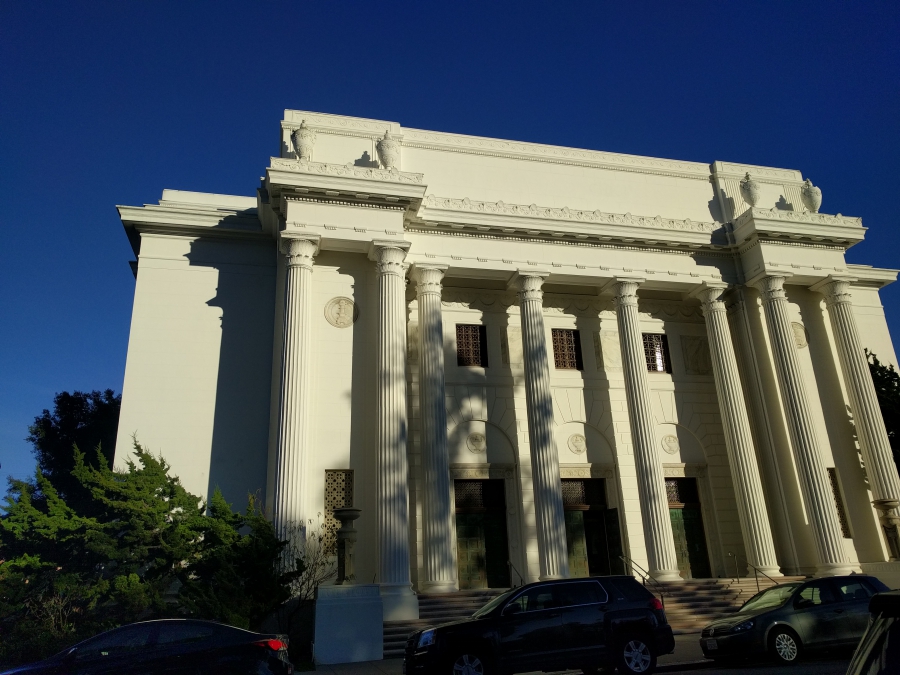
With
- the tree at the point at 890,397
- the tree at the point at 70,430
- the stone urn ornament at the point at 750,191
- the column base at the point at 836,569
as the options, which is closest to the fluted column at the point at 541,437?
the column base at the point at 836,569

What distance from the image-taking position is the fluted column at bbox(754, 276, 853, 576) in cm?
1890

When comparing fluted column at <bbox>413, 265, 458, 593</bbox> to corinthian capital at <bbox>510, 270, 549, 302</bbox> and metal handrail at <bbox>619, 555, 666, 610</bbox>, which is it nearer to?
corinthian capital at <bbox>510, 270, 549, 302</bbox>

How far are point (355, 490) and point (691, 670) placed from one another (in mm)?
9751

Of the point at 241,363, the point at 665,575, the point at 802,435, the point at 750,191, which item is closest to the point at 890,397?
the point at 802,435

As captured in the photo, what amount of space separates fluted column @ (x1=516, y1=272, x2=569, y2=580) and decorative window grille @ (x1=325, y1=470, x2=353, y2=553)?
5.08m

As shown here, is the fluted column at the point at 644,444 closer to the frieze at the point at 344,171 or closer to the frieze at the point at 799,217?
the frieze at the point at 799,217

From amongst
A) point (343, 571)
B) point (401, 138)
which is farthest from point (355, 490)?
point (401, 138)

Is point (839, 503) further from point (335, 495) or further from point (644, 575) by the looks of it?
point (335, 495)

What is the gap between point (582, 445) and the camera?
70.0ft

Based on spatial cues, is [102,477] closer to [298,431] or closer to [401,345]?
[298,431]

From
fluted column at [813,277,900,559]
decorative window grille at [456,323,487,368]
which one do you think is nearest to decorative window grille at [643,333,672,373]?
fluted column at [813,277,900,559]

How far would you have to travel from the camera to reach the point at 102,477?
45.0 ft

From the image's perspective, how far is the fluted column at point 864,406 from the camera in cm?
1994

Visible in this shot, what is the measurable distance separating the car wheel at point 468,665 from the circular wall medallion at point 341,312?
11950mm
